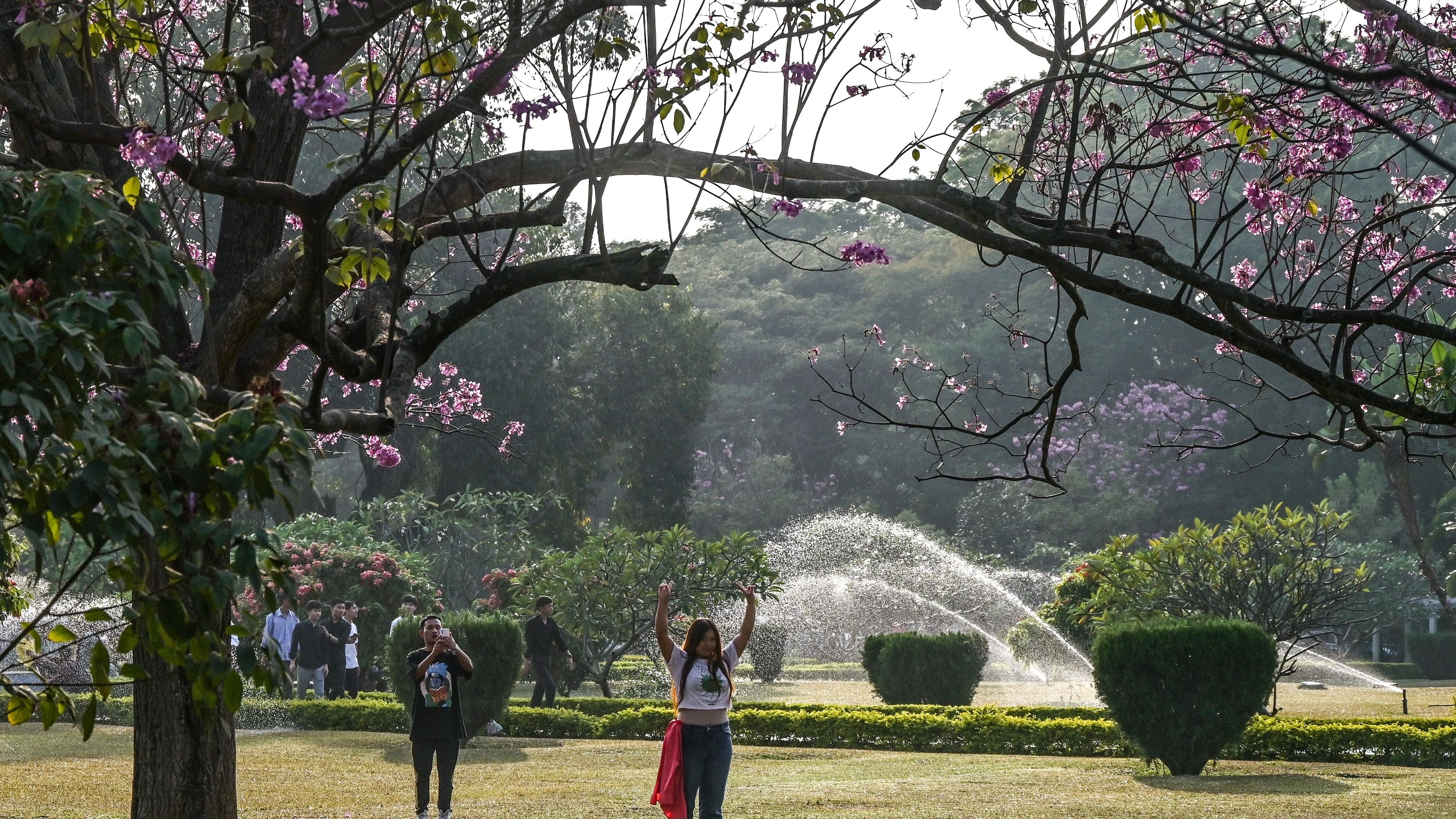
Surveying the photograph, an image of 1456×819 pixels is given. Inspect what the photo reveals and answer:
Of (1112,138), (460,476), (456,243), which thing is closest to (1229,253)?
(460,476)

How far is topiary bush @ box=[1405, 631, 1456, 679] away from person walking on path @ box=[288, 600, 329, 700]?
23.3 metres

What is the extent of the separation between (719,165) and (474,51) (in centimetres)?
115

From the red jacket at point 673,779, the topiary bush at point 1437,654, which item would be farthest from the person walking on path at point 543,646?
the topiary bush at point 1437,654

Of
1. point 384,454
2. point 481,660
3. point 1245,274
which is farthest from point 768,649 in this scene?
point 1245,274

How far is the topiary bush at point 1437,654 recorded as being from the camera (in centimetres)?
3009

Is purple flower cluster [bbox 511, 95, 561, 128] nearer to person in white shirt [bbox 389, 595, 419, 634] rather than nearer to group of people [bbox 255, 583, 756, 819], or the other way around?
group of people [bbox 255, 583, 756, 819]

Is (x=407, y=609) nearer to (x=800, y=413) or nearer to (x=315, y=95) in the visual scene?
(x=315, y=95)

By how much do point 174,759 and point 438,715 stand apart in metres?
2.61

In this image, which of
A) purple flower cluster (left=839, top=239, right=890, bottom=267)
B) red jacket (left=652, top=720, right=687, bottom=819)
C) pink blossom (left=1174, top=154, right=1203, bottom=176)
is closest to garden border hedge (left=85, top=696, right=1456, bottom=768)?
red jacket (left=652, top=720, right=687, bottom=819)

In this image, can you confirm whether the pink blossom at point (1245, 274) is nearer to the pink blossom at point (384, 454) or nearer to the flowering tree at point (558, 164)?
the flowering tree at point (558, 164)

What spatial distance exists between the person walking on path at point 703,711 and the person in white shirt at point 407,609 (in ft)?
27.1

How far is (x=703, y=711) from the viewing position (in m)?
6.82

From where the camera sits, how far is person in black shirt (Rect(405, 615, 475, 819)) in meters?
8.30

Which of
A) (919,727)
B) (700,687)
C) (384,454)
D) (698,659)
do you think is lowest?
(919,727)
